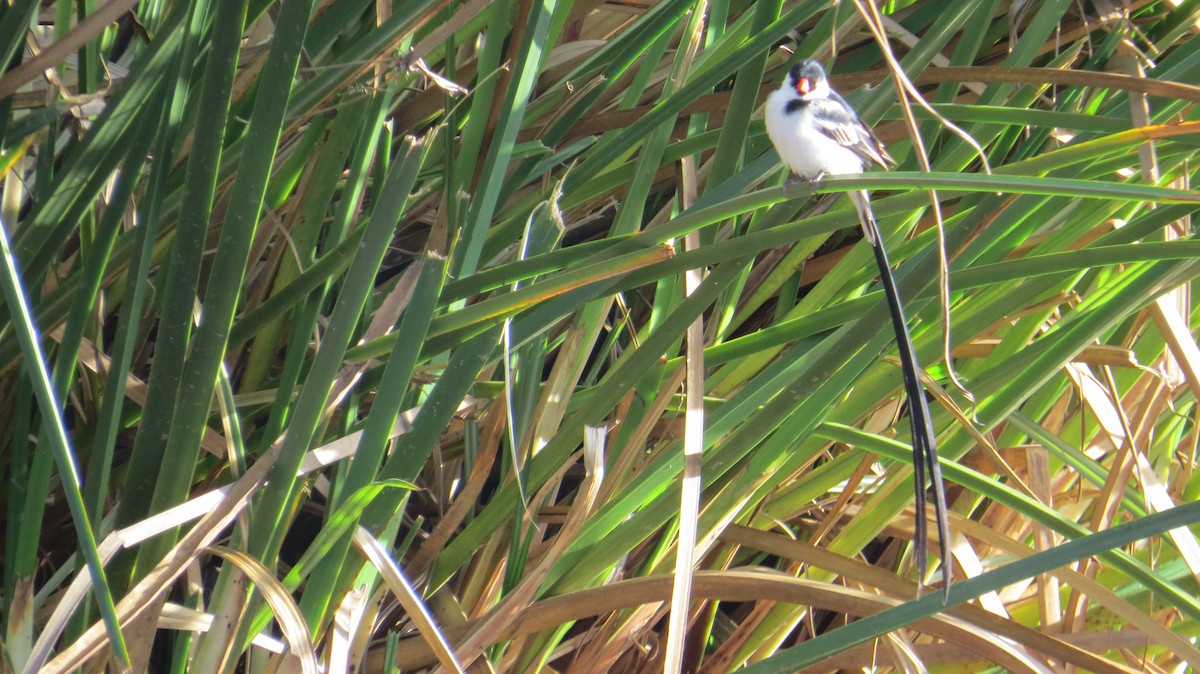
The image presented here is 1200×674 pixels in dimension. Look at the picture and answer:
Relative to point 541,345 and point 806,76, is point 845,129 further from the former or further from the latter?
point 541,345

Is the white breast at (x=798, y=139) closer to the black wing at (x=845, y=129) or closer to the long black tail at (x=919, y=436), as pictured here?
the black wing at (x=845, y=129)

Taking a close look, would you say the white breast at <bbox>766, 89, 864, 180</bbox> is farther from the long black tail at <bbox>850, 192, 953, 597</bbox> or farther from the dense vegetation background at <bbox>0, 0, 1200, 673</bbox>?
the long black tail at <bbox>850, 192, 953, 597</bbox>

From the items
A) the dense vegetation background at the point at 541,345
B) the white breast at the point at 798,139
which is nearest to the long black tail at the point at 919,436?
the dense vegetation background at the point at 541,345

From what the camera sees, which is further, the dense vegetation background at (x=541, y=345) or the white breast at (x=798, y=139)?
the white breast at (x=798, y=139)

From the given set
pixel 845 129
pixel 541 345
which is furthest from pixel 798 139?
pixel 541 345

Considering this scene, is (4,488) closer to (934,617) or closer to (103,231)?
(103,231)

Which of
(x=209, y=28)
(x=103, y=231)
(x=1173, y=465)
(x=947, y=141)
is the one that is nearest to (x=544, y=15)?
(x=209, y=28)
